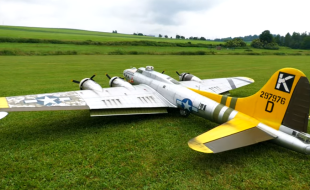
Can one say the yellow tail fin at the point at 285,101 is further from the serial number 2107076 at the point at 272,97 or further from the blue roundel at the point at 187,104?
the blue roundel at the point at 187,104

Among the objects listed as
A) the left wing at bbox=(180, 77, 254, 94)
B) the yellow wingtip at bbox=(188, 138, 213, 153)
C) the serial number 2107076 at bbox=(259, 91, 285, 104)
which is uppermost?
the serial number 2107076 at bbox=(259, 91, 285, 104)

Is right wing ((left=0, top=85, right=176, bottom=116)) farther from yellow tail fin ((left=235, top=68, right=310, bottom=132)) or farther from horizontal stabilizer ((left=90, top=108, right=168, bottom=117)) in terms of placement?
yellow tail fin ((left=235, top=68, right=310, bottom=132))

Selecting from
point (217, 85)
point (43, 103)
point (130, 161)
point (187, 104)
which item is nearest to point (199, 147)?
point (130, 161)

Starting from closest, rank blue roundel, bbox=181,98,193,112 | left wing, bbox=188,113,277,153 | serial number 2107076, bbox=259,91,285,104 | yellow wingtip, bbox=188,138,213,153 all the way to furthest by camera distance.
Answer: yellow wingtip, bbox=188,138,213,153 < left wing, bbox=188,113,277,153 < serial number 2107076, bbox=259,91,285,104 < blue roundel, bbox=181,98,193,112

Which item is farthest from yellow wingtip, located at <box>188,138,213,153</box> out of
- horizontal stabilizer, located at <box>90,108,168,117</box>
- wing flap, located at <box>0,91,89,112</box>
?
wing flap, located at <box>0,91,89,112</box>

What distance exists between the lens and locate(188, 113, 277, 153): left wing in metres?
5.97

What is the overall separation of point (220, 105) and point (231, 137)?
257 cm

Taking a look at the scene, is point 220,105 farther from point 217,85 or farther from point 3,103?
point 3,103

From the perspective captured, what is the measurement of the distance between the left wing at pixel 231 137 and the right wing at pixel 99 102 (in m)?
4.37

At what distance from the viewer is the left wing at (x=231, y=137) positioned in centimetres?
597

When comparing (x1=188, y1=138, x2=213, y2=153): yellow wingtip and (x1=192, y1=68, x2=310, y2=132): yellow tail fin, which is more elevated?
(x1=192, y1=68, x2=310, y2=132): yellow tail fin

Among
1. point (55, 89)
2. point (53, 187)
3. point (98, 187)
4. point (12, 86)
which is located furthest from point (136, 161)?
point (12, 86)

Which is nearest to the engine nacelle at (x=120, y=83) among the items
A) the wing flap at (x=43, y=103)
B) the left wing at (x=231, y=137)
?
the wing flap at (x=43, y=103)

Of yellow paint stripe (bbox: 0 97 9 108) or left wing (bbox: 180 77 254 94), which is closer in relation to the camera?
yellow paint stripe (bbox: 0 97 9 108)
